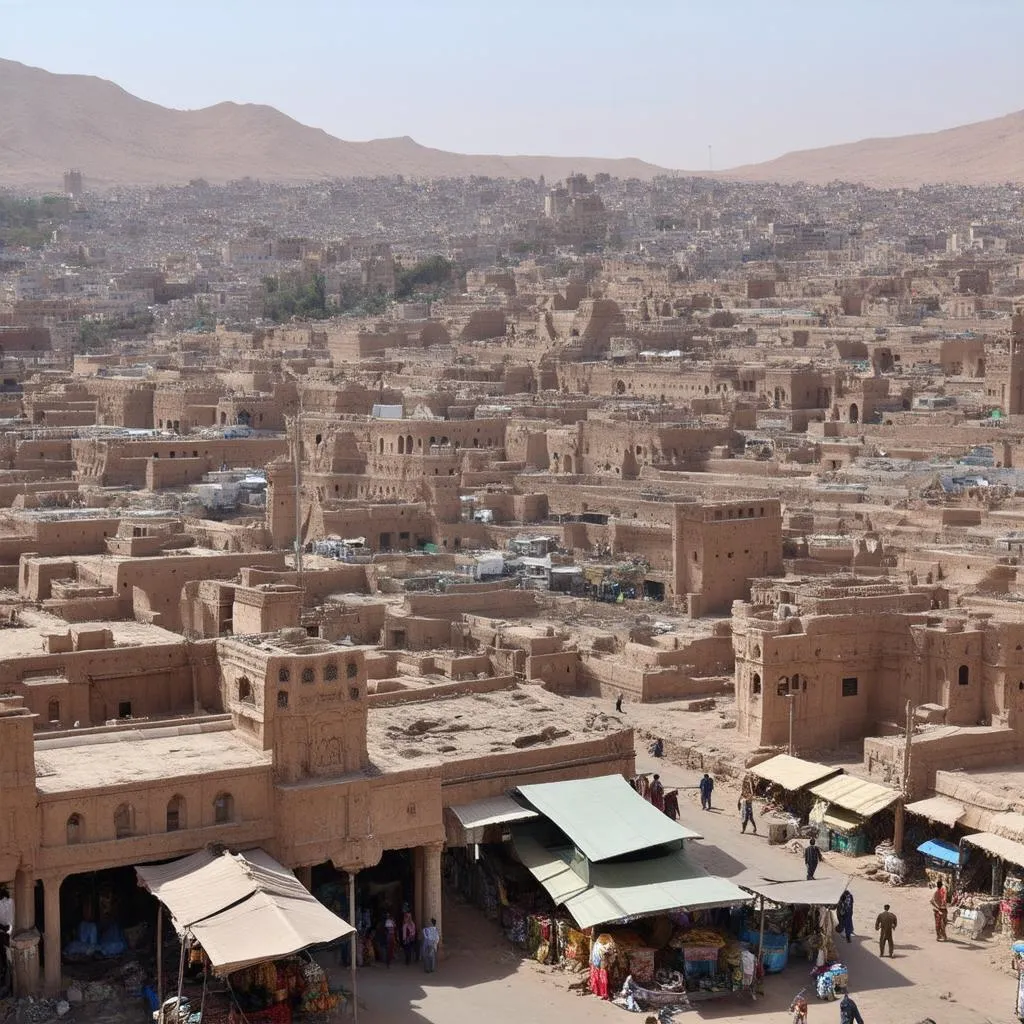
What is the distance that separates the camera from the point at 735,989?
66.1ft

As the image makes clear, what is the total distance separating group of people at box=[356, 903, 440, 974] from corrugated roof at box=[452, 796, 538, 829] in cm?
125

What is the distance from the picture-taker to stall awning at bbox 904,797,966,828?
23188mm

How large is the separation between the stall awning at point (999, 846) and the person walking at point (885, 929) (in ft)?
5.08

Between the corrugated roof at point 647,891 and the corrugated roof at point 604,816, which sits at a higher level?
the corrugated roof at point 604,816

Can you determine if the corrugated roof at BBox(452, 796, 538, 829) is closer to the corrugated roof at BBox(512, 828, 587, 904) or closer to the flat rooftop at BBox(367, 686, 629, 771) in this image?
the corrugated roof at BBox(512, 828, 587, 904)

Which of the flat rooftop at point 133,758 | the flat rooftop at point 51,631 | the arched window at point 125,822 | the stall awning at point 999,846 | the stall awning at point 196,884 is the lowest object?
the stall awning at point 999,846

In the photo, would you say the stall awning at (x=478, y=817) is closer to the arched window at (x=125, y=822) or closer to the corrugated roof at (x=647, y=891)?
the corrugated roof at (x=647, y=891)

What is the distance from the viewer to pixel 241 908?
1906 cm

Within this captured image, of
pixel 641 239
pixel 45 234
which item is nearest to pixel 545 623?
pixel 641 239

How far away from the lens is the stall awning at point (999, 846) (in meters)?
21.9

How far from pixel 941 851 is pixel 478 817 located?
5.10 metres

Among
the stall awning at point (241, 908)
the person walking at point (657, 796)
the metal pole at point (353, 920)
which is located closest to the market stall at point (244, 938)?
the stall awning at point (241, 908)

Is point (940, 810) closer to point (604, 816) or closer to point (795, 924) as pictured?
point (795, 924)

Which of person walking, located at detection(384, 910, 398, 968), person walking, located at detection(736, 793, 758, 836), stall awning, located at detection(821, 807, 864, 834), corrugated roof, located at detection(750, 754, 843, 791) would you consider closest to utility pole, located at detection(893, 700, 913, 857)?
stall awning, located at detection(821, 807, 864, 834)
